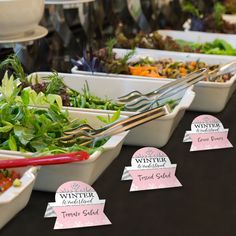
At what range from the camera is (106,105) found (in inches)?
53.8

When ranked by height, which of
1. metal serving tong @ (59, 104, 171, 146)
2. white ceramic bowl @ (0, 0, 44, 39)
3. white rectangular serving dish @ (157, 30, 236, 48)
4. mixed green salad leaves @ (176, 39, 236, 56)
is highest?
white ceramic bowl @ (0, 0, 44, 39)

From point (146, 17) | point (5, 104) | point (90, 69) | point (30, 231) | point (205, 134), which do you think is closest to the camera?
point (30, 231)

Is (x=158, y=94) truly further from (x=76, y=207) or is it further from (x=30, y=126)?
(x=76, y=207)

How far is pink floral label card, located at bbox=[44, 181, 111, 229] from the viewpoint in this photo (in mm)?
985

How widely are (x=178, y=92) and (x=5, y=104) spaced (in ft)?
1.44

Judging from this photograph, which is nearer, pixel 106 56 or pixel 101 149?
pixel 101 149

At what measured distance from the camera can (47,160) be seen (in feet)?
3.33

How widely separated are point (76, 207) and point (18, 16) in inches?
23.9

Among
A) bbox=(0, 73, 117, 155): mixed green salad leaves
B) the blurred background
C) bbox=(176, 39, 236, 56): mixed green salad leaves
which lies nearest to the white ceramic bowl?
the blurred background

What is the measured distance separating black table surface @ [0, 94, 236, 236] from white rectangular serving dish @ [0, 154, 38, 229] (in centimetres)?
2

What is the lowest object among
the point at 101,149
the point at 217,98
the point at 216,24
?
the point at 216,24

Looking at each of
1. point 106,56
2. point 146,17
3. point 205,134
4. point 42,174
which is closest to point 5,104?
point 42,174

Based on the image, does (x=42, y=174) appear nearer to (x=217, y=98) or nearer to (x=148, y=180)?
(x=148, y=180)

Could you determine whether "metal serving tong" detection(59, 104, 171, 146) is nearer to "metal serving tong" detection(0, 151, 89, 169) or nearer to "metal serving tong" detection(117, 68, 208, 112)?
"metal serving tong" detection(0, 151, 89, 169)
